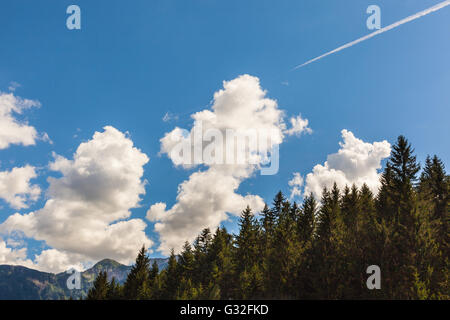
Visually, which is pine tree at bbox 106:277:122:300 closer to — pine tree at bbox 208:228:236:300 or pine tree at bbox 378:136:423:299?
pine tree at bbox 208:228:236:300

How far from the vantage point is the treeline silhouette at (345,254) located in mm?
25344

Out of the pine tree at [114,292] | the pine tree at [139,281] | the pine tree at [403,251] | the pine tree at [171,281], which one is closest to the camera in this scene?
the pine tree at [403,251]

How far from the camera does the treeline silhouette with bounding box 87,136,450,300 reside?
25.3m

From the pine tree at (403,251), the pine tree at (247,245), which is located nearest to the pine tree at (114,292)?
the pine tree at (247,245)

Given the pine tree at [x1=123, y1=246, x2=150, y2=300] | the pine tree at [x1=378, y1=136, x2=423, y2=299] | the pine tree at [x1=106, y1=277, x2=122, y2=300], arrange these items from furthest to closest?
the pine tree at [x1=106, y1=277, x2=122, y2=300] < the pine tree at [x1=123, y1=246, x2=150, y2=300] < the pine tree at [x1=378, y1=136, x2=423, y2=299]

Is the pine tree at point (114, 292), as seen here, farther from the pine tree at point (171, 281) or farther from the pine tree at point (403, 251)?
the pine tree at point (403, 251)

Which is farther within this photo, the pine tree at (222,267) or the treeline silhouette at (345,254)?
the pine tree at (222,267)

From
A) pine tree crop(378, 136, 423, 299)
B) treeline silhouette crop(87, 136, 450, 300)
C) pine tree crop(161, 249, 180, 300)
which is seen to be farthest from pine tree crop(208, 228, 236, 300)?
pine tree crop(378, 136, 423, 299)

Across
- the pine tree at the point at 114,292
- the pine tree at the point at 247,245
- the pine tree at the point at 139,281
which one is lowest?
the pine tree at the point at 114,292

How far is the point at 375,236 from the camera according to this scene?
1135 inches
